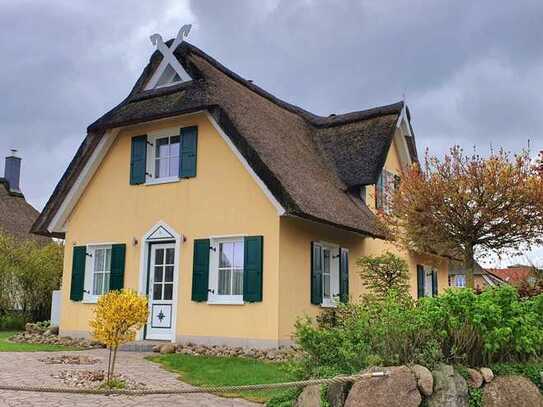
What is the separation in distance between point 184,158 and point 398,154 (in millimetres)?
8173

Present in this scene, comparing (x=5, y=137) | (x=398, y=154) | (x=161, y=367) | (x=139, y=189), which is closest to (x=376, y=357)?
(x=161, y=367)

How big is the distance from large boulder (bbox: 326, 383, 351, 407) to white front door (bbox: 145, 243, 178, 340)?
8193mm

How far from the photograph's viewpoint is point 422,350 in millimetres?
6730

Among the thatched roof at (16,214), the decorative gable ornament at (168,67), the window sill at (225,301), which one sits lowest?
the window sill at (225,301)

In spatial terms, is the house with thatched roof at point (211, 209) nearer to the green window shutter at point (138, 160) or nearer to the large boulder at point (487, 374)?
the green window shutter at point (138, 160)

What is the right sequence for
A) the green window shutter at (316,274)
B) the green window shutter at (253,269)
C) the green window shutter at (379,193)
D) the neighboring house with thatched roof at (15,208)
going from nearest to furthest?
the green window shutter at (253,269)
the green window shutter at (316,274)
the green window shutter at (379,193)
the neighboring house with thatched roof at (15,208)

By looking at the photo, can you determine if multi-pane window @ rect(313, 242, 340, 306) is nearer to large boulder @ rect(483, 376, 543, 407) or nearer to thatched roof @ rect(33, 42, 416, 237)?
thatched roof @ rect(33, 42, 416, 237)

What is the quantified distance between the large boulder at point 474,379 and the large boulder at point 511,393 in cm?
8

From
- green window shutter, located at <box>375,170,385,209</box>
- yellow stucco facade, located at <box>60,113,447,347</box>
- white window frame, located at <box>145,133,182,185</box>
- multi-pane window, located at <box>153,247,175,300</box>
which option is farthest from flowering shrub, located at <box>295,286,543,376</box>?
green window shutter, located at <box>375,170,385,209</box>

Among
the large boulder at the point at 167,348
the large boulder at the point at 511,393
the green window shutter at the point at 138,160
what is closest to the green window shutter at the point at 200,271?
the large boulder at the point at 167,348

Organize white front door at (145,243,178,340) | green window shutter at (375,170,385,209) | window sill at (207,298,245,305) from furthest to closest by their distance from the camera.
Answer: green window shutter at (375,170,385,209)
white front door at (145,243,178,340)
window sill at (207,298,245,305)

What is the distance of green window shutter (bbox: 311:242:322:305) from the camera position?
46.2 feet

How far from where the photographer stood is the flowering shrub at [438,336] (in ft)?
22.0

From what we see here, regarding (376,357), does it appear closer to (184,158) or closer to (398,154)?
(184,158)
